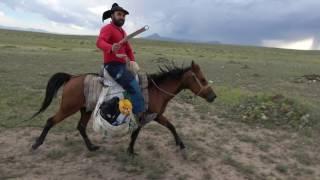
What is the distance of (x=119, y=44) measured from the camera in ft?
24.5

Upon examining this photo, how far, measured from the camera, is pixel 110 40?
7.80 metres

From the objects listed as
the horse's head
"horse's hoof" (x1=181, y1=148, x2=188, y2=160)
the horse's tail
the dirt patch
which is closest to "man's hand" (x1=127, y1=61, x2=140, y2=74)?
the horse's head

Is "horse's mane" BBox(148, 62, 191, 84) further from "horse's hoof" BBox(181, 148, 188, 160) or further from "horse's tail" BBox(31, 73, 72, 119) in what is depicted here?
"horse's tail" BBox(31, 73, 72, 119)

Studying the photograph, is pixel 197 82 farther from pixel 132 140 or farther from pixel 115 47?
pixel 115 47

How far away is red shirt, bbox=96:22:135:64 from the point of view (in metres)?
7.62

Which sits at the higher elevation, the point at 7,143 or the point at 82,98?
the point at 82,98

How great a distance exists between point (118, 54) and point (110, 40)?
0.29 m

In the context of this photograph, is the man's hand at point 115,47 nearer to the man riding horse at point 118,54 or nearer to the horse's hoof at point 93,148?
the man riding horse at point 118,54

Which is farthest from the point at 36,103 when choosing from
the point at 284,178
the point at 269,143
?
the point at 284,178

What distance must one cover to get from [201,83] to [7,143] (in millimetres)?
4291

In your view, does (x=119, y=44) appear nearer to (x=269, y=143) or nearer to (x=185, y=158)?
(x=185, y=158)

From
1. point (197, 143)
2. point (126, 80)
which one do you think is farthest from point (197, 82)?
point (197, 143)

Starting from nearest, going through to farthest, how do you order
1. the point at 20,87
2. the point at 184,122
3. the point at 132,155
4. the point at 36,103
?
the point at 132,155 → the point at 184,122 → the point at 36,103 → the point at 20,87

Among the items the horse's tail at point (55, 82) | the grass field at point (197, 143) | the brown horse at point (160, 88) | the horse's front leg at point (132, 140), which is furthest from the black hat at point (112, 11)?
the grass field at point (197, 143)
